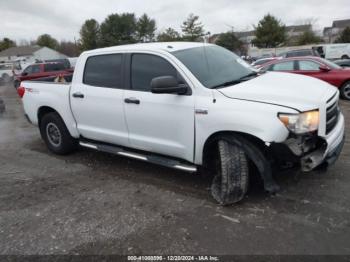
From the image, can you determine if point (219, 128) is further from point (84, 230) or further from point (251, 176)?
point (84, 230)

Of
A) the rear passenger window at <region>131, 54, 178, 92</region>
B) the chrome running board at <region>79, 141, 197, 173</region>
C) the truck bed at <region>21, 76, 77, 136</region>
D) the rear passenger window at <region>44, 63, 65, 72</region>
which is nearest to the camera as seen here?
the chrome running board at <region>79, 141, 197, 173</region>

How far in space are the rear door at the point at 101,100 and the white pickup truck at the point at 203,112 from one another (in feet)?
0.05

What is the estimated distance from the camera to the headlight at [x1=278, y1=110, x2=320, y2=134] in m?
3.27

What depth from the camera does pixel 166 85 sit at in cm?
373

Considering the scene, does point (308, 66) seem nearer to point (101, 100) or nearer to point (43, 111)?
point (101, 100)

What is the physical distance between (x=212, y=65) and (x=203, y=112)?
830mm

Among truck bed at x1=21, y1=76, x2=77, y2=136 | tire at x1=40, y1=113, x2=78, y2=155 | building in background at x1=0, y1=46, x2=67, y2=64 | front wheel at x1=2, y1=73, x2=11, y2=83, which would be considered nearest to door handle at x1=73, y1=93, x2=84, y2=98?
truck bed at x1=21, y1=76, x2=77, y2=136

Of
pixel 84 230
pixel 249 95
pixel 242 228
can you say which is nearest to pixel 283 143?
pixel 249 95

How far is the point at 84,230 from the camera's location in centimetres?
351

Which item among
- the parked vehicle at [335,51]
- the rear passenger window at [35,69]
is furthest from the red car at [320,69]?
the parked vehicle at [335,51]

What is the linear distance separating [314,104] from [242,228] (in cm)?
145

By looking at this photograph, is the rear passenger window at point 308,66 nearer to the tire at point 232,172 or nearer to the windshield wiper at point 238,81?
the windshield wiper at point 238,81

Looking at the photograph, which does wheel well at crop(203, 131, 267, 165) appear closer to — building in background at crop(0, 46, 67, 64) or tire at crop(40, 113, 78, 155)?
tire at crop(40, 113, 78, 155)

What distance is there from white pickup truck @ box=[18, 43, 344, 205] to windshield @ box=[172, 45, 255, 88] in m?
0.02
